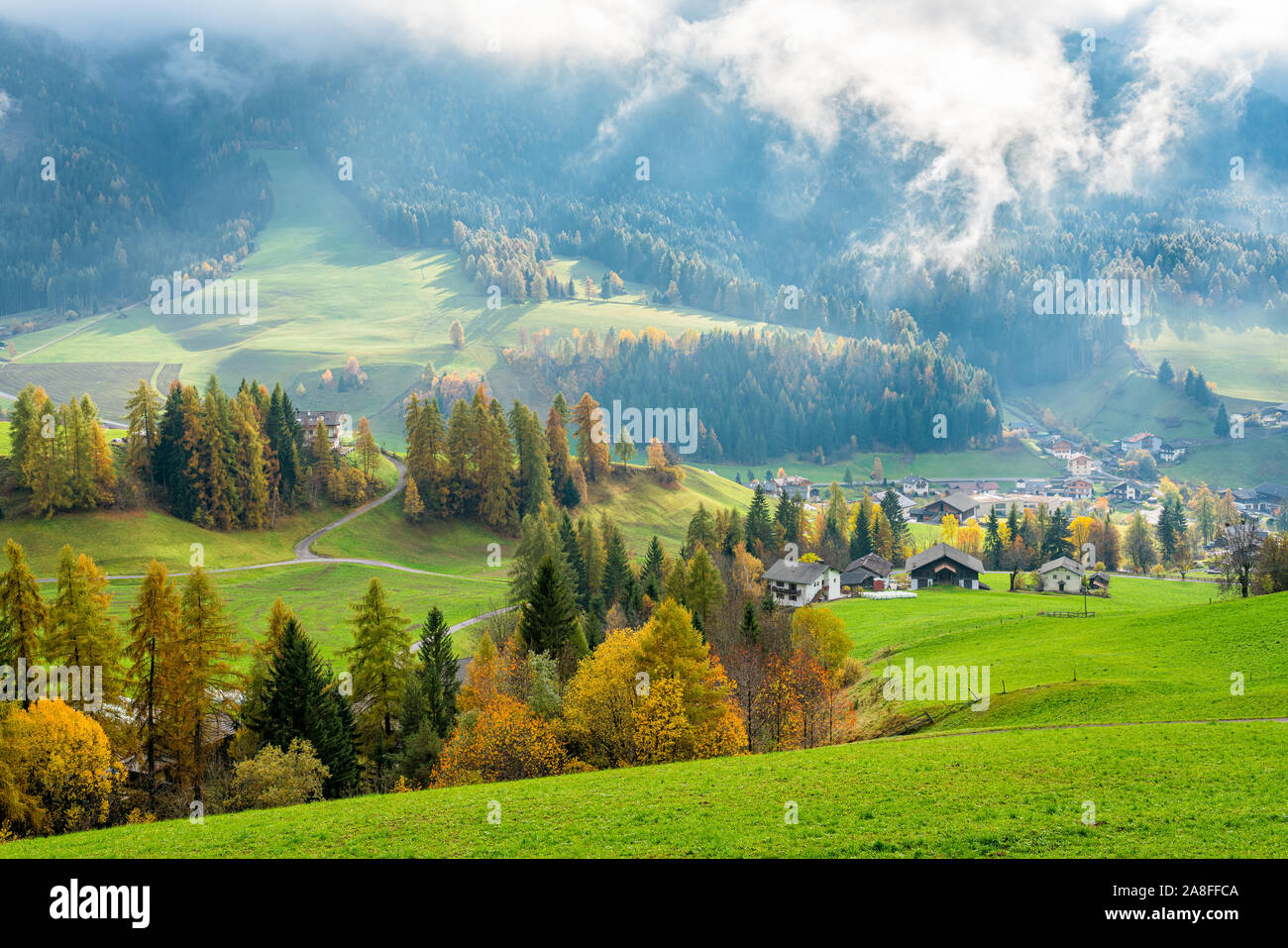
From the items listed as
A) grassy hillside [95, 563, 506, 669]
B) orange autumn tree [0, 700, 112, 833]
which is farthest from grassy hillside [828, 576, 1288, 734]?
grassy hillside [95, 563, 506, 669]

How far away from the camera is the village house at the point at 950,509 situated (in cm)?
18362

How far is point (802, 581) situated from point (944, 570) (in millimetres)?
21727

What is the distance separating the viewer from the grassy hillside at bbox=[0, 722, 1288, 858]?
20.7 metres

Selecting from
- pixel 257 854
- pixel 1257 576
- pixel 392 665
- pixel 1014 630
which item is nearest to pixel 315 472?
pixel 392 665

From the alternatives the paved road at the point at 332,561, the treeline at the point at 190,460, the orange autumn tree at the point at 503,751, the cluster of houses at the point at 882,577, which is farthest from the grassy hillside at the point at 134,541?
the cluster of houses at the point at 882,577

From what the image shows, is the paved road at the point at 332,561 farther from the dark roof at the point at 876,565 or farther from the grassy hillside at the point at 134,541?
the dark roof at the point at 876,565

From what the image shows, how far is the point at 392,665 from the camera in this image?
5506cm

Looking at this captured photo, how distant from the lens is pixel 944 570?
110062mm

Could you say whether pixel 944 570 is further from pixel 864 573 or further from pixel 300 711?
pixel 300 711

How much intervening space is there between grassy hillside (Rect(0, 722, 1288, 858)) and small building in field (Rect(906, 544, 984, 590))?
80.2 m

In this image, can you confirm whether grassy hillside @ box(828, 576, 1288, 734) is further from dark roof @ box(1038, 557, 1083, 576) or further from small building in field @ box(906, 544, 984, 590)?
small building in field @ box(906, 544, 984, 590)

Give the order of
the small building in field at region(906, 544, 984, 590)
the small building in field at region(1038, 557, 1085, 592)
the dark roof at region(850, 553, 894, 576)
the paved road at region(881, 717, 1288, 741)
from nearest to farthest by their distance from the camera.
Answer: the paved road at region(881, 717, 1288, 741)
the small building in field at region(1038, 557, 1085, 592)
the small building in field at region(906, 544, 984, 590)
the dark roof at region(850, 553, 894, 576)

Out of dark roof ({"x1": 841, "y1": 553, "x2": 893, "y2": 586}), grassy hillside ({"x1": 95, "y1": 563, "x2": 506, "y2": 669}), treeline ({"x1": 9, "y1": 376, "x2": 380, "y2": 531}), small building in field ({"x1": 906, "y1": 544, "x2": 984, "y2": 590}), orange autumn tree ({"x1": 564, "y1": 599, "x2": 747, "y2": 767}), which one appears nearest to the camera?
orange autumn tree ({"x1": 564, "y1": 599, "x2": 747, "y2": 767})

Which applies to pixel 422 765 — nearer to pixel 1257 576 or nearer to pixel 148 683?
pixel 148 683
